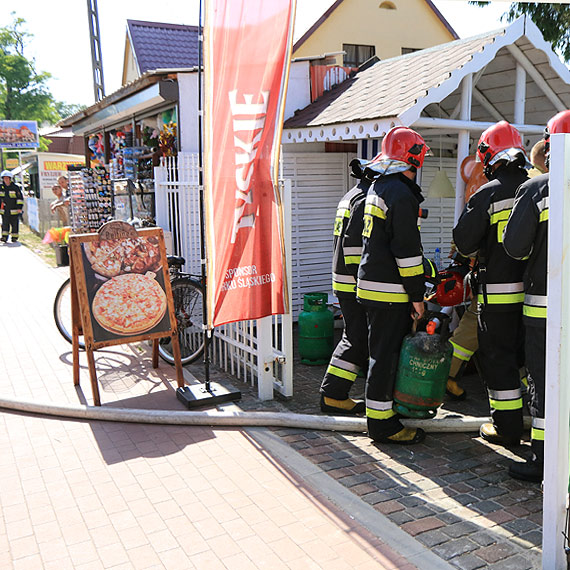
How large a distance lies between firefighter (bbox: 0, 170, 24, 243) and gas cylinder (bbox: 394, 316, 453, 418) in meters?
16.8

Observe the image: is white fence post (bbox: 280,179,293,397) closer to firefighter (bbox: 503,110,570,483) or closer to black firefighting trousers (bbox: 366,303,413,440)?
black firefighting trousers (bbox: 366,303,413,440)

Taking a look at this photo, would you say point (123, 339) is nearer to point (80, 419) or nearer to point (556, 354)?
point (80, 419)

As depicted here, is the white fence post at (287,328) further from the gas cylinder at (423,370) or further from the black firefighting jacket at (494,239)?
the black firefighting jacket at (494,239)

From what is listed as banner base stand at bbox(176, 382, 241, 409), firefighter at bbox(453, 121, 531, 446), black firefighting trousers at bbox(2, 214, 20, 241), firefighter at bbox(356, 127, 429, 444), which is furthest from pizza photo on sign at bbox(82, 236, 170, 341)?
black firefighting trousers at bbox(2, 214, 20, 241)

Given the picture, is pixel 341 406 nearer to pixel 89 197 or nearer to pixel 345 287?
pixel 345 287

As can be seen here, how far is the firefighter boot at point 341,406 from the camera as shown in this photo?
5.05 m

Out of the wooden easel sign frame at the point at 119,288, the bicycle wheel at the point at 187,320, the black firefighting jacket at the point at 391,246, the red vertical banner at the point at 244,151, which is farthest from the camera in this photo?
the bicycle wheel at the point at 187,320

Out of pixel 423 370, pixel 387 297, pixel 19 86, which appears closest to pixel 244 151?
pixel 387 297

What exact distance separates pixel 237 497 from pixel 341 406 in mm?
1482

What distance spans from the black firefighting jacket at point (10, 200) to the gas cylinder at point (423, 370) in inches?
659

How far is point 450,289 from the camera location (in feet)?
16.3

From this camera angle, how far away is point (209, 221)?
187 inches

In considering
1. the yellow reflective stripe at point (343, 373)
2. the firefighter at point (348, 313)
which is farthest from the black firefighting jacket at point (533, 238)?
the yellow reflective stripe at point (343, 373)

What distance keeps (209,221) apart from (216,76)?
3.64 ft
